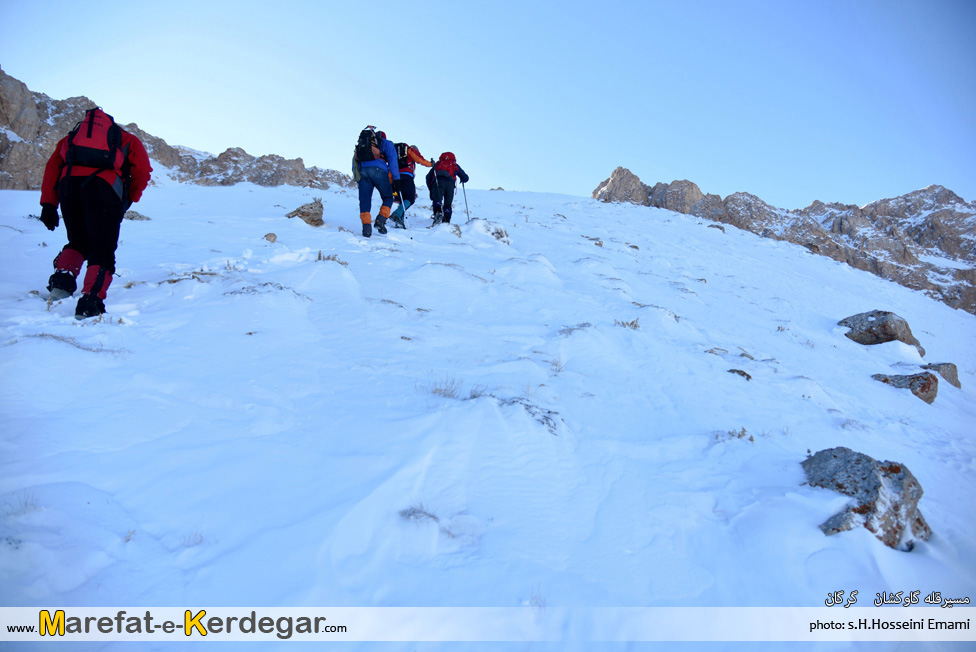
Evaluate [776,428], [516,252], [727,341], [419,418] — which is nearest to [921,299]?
[727,341]

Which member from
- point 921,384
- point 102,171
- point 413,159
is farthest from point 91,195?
point 921,384

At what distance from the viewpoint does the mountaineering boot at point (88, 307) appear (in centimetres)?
338

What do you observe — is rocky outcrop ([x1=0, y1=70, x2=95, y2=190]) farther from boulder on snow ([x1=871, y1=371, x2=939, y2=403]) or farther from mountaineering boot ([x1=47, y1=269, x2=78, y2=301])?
boulder on snow ([x1=871, y1=371, x2=939, y2=403])

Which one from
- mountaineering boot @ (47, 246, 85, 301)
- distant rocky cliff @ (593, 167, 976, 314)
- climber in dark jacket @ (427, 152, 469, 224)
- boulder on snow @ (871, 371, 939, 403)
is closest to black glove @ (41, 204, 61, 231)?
mountaineering boot @ (47, 246, 85, 301)

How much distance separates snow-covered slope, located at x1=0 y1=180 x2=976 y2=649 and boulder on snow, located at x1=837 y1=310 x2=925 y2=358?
3116mm

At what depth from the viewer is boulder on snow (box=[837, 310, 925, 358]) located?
324 inches

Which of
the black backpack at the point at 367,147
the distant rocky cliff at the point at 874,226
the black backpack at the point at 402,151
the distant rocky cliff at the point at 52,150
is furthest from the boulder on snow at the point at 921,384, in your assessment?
the distant rocky cliff at the point at 52,150

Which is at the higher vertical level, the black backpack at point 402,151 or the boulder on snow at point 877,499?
the black backpack at point 402,151

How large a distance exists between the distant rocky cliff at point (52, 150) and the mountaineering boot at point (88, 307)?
1754 centimetres

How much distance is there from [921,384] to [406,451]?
7391 mm

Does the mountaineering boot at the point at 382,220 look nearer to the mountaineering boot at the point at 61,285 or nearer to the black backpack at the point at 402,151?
the black backpack at the point at 402,151

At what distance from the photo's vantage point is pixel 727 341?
627 centimetres

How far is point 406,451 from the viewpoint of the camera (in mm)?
2275

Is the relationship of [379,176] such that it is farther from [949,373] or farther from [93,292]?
[949,373]
